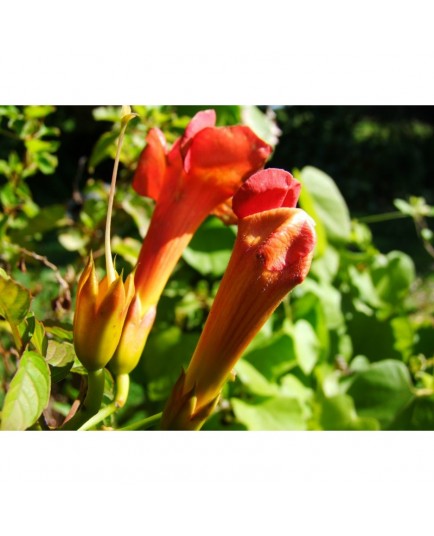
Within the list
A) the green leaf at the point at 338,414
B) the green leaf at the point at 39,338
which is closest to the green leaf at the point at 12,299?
the green leaf at the point at 39,338

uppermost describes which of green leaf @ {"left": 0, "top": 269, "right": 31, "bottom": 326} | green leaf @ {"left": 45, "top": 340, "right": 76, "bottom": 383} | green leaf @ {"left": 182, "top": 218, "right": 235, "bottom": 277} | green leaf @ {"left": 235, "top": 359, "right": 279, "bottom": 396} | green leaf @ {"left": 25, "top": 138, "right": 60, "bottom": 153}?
green leaf @ {"left": 0, "top": 269, "right": 31, "bottom": 326}

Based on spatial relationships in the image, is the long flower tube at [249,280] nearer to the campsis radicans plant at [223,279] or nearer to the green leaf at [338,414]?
the campsis radicans plant at [223,279]

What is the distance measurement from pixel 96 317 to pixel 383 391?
683 mm

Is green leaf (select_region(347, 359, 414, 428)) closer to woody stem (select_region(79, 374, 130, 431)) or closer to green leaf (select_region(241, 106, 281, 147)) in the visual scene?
green leaf (select_region(241, 106, 281, 147))

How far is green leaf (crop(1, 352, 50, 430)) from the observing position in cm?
40

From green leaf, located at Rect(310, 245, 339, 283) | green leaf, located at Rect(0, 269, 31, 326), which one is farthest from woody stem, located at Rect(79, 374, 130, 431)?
green leaf, located at Rect(310, 245, 339, 283)

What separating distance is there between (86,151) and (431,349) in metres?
3.58

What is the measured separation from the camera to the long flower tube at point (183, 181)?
0.60 meters

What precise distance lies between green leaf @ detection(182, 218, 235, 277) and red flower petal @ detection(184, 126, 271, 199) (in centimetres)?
43

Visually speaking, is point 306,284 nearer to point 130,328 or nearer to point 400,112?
point 130,328

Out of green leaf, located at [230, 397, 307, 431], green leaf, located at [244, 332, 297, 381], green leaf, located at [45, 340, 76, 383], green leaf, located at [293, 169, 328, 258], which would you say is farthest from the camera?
green leaf, located at [293, 169, 328, 258]

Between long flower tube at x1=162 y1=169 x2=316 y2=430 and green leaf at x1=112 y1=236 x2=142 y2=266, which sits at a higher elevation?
long flower tube at x1=162 y1=169 x2=316 y2=430

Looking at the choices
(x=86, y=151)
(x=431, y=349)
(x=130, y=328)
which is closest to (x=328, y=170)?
(x=86, y=151)
